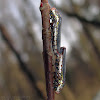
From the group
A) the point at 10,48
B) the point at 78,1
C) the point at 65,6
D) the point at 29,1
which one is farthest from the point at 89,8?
the point at 10,48

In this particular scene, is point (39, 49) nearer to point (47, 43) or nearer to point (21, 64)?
point (21, 64)

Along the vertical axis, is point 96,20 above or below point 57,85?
below

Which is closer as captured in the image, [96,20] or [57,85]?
[57,85]

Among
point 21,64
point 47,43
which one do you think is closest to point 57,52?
point 47,43

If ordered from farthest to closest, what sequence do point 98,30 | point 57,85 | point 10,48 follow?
1. point 98,30
2. point 10,48
3. point 57,85

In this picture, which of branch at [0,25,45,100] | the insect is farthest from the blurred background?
the insect

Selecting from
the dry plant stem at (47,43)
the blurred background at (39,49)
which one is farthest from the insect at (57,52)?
the blurred background at (39,49)

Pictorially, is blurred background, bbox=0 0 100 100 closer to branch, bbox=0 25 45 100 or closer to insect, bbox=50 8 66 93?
branch, bbox=0 25 45 100

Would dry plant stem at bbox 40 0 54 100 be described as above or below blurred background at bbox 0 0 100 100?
above

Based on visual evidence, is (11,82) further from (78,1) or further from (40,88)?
(78,1)
